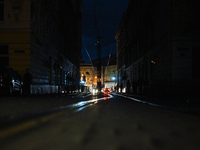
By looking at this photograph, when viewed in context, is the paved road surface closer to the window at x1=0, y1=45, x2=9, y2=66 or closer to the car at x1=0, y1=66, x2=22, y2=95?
the car at x1=0, y1=66, x2=22, y2=95

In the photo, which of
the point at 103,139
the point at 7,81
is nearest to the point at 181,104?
the point at 103,139

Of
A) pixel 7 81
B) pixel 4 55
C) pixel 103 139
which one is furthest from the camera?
pixel 4 55

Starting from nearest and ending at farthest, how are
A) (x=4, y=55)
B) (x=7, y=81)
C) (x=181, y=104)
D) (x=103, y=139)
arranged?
1. (x=103, y=139)
2. (x=181, y=104)
3. (x=7, y=81)
4. (x=4, y=55)

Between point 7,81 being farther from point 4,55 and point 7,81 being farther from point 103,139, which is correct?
point 103,139

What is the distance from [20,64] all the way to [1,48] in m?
2.16

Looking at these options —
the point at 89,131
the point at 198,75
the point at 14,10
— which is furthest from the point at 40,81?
the point at 89,131

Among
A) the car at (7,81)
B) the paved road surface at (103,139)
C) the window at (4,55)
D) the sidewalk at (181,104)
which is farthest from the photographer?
the window at (4,55)

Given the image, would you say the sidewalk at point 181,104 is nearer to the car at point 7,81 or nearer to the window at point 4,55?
the car at point 7,81

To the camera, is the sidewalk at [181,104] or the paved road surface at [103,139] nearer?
the paved road surface at [103,139]

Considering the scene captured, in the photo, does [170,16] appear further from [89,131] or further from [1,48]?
[89,131]

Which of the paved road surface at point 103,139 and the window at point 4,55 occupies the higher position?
the window at point 4,55

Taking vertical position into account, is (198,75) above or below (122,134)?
above

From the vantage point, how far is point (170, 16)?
18406mm

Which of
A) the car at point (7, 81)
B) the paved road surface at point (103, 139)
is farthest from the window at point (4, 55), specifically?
the paved road surface at point (103, 139)
